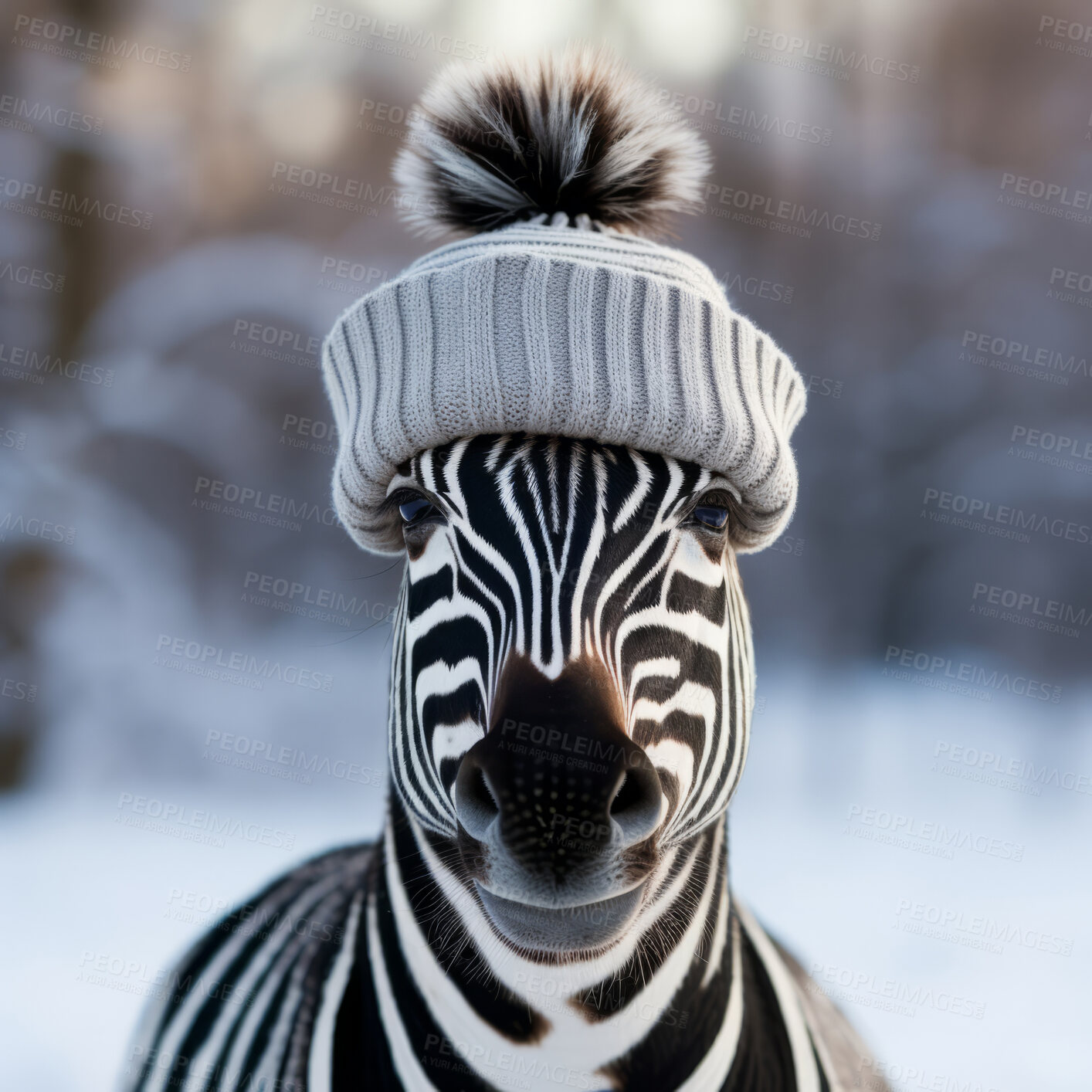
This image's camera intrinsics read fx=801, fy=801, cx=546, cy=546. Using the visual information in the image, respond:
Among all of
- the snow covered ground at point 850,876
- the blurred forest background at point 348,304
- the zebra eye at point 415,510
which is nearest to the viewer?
the zebra eye at point 415,510

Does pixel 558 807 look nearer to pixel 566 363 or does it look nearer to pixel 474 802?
pixel 474 802

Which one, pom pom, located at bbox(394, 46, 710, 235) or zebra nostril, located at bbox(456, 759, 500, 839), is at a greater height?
pom pom, located at bbox(394, 46, 710, 235)

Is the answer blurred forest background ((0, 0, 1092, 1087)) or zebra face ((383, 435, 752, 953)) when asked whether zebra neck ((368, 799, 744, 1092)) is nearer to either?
zebra face ((383, 435, 752, 953))

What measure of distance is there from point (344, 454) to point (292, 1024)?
803 mm

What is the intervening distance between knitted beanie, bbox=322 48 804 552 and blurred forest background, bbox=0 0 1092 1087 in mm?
1770

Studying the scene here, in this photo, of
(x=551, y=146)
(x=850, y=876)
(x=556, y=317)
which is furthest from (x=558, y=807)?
(x=850, y=876)

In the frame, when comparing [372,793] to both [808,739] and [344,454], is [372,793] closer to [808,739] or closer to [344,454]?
[808,739]

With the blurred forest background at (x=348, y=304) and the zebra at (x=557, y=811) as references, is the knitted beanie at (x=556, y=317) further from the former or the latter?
the blurred forest background at (x=348, y=304)

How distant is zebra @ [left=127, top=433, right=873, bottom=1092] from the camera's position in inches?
28.5

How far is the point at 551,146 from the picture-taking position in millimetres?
1213

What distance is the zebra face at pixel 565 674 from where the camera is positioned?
0.70 m

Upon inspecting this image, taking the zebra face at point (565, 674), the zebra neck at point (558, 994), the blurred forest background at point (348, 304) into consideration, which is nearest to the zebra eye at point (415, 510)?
the zebra face at point (565, 674)

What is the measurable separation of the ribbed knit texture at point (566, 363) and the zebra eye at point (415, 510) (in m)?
0.06

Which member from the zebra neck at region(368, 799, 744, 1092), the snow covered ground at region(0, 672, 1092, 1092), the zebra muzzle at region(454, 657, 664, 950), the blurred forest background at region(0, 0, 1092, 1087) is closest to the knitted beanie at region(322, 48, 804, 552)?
the zebra muzzle at region(454, 657, 664, 950)
